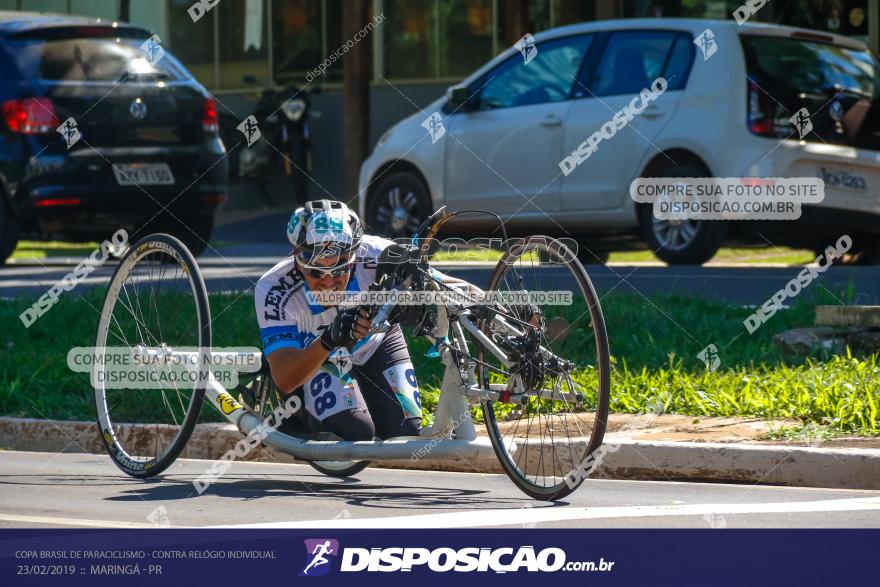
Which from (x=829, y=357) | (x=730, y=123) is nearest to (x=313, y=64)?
(x=730, y=123)

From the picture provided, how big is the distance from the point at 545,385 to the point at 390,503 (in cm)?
69

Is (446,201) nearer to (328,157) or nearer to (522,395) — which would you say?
(522,395)

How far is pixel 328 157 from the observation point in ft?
77.6

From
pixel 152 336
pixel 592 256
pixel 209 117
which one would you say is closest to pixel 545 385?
pixel 152 336

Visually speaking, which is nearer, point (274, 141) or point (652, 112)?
point (652, 112)

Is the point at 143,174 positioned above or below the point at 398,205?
above

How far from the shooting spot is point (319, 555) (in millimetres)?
4863

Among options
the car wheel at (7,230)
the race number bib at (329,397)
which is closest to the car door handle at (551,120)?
the car wheel at (7,230)

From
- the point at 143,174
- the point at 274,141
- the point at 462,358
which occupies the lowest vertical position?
the point at 274,141

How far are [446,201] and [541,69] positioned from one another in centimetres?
132

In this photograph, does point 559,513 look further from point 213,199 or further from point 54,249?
point 54,249

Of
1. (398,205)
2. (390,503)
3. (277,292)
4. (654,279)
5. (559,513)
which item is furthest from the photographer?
(398,205)

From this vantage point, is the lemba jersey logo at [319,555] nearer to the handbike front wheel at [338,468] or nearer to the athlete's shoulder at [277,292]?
the athlete's shoulder at [277,292]

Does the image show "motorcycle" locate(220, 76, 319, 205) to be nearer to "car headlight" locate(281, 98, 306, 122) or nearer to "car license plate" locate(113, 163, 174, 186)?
"car headlight" locate(281, 98, 306, 122)
